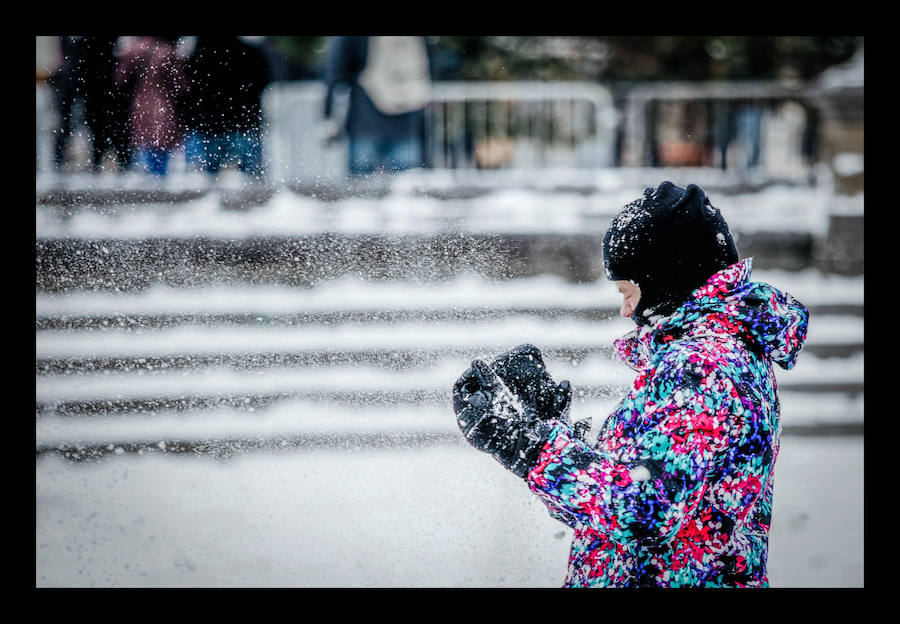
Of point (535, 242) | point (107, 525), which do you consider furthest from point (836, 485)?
point (107, 525)

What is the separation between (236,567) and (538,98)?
5334 millimetres

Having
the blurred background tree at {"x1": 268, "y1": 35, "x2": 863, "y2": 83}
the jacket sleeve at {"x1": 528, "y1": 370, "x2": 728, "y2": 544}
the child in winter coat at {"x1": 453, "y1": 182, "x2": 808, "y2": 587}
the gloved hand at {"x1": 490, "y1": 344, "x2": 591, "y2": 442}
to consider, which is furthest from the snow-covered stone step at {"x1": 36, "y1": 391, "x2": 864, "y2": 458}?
the blurred background tree at {"x1": 268, "y1": 35, "x2": 863, "y2": 83}

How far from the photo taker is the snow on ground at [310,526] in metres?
2.71

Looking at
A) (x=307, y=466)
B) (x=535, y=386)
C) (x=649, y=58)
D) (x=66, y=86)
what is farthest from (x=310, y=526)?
(x=649, y=58)

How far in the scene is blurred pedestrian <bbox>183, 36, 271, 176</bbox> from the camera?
98.1 inches

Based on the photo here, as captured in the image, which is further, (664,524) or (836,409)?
(836,409)

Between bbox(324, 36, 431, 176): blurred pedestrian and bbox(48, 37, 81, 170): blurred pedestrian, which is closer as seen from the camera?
bbox(48, 37, 81, 170): blurred pedestrian

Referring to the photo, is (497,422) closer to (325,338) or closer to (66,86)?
(66,86)

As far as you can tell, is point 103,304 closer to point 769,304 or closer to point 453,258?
point 453,258

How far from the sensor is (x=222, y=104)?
2.50 meters

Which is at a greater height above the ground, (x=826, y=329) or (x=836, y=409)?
(x=826, y=329)

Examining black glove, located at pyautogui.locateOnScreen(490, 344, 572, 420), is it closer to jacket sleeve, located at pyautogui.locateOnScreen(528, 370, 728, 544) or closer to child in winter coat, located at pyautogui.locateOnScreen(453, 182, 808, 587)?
child in winter coat, located at pyautogui.locateOnScreen(453, 182, 808, 587)

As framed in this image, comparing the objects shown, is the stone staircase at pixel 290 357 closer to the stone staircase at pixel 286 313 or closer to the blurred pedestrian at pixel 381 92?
the stone staircase at pixel 286 313
